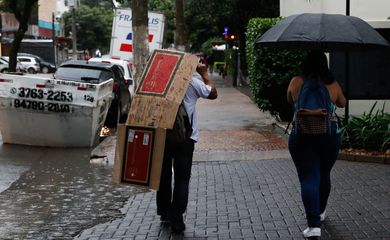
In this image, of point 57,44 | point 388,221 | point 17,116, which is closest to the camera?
point 388,221

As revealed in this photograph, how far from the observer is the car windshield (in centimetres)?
1452

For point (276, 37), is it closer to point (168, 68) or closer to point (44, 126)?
point (168, 68)

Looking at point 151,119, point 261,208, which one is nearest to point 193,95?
point 151,119

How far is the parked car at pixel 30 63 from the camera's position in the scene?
4975 centimetres

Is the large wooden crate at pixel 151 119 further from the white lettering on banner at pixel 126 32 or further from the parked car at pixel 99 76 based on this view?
the white lettering on banner at pixel 126 32

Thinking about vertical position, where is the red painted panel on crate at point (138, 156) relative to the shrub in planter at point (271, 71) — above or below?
below

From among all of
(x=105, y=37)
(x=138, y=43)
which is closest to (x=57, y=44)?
(x=105, y=37)

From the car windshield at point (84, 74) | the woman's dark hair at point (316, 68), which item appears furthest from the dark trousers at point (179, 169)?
the car windshield at point (84, 74)

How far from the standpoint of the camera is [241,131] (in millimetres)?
13281

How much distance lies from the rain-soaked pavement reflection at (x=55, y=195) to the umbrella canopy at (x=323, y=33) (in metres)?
2.65

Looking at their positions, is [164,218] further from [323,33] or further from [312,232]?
[323,33]

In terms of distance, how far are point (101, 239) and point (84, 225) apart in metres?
0.68

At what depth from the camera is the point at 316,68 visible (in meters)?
5.38

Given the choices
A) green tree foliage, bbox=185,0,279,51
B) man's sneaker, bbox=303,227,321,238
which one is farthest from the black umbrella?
green tree foliage, bbox=185,0,279,51
